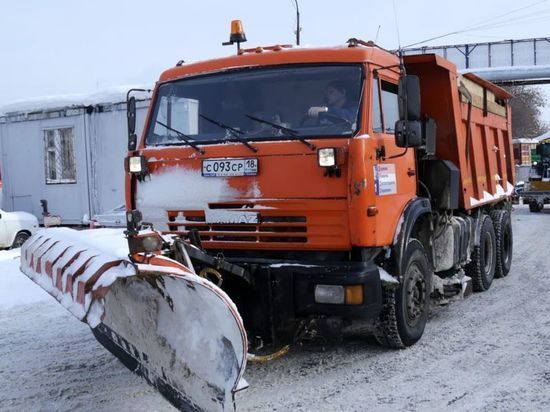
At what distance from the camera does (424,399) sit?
4.35 meters

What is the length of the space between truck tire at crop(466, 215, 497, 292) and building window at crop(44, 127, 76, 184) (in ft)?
36.3

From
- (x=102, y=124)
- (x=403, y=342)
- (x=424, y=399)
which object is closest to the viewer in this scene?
(x=424, y=399)

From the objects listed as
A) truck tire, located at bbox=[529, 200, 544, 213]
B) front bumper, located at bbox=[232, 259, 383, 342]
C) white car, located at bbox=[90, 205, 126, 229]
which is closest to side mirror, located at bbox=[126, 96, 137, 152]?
front bumper, located at bbox=[232, 259, 383, 342]

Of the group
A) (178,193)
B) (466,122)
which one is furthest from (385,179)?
(466,122)

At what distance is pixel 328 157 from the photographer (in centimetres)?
460

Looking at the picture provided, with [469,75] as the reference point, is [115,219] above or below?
below

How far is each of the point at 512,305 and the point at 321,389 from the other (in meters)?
3.62

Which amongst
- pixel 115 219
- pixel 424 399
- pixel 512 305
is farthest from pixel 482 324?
pixel 115 219

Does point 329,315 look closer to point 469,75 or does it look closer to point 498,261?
point 469,75

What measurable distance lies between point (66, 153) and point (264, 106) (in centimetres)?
1243

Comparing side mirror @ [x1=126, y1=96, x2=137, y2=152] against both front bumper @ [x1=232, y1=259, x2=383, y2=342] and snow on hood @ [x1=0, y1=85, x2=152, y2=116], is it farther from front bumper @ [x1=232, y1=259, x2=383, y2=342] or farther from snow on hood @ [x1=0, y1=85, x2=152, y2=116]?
snow on hood @ [x1=0, y1=85, x2=152, y2=116]

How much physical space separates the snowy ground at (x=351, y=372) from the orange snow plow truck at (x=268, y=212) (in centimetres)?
29

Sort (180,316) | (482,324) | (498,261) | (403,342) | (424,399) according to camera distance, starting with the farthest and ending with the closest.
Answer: (498,261) → (482,324) → (403,342) → (424,399) → (180,316)

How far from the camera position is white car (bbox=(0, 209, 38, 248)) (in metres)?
13.7
